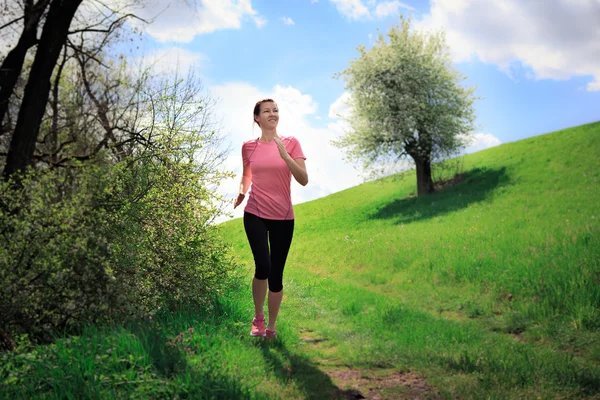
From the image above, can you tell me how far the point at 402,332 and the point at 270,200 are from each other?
3398 mm

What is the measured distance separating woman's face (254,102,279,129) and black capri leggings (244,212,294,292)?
1.28 m

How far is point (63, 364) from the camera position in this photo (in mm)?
5102

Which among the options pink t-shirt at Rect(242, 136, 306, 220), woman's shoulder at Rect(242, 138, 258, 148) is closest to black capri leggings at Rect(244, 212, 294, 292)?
pink t-shirt at Rect(242, 136, 306, 220)

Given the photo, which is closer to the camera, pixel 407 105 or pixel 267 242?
pixel 267 242

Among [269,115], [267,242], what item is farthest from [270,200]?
[269,115]

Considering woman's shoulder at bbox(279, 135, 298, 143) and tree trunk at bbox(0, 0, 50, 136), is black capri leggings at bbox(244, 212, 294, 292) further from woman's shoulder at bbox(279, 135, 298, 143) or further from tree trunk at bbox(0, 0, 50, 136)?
tree trunk at bbox(0, 0, 50, 136)

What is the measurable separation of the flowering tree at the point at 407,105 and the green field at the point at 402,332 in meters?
9.51

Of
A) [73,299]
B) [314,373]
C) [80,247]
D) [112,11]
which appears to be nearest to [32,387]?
[73,299]

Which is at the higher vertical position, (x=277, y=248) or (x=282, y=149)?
(x=282, y=149)

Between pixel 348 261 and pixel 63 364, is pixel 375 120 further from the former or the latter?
pixel 63 364

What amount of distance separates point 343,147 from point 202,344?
26072 millimetres

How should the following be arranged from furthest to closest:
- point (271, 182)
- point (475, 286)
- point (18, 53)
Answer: point (475, 286)
point (18, 53)
point (271, 182)

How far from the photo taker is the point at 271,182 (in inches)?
266

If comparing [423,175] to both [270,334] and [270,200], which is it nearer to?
[270,334]
